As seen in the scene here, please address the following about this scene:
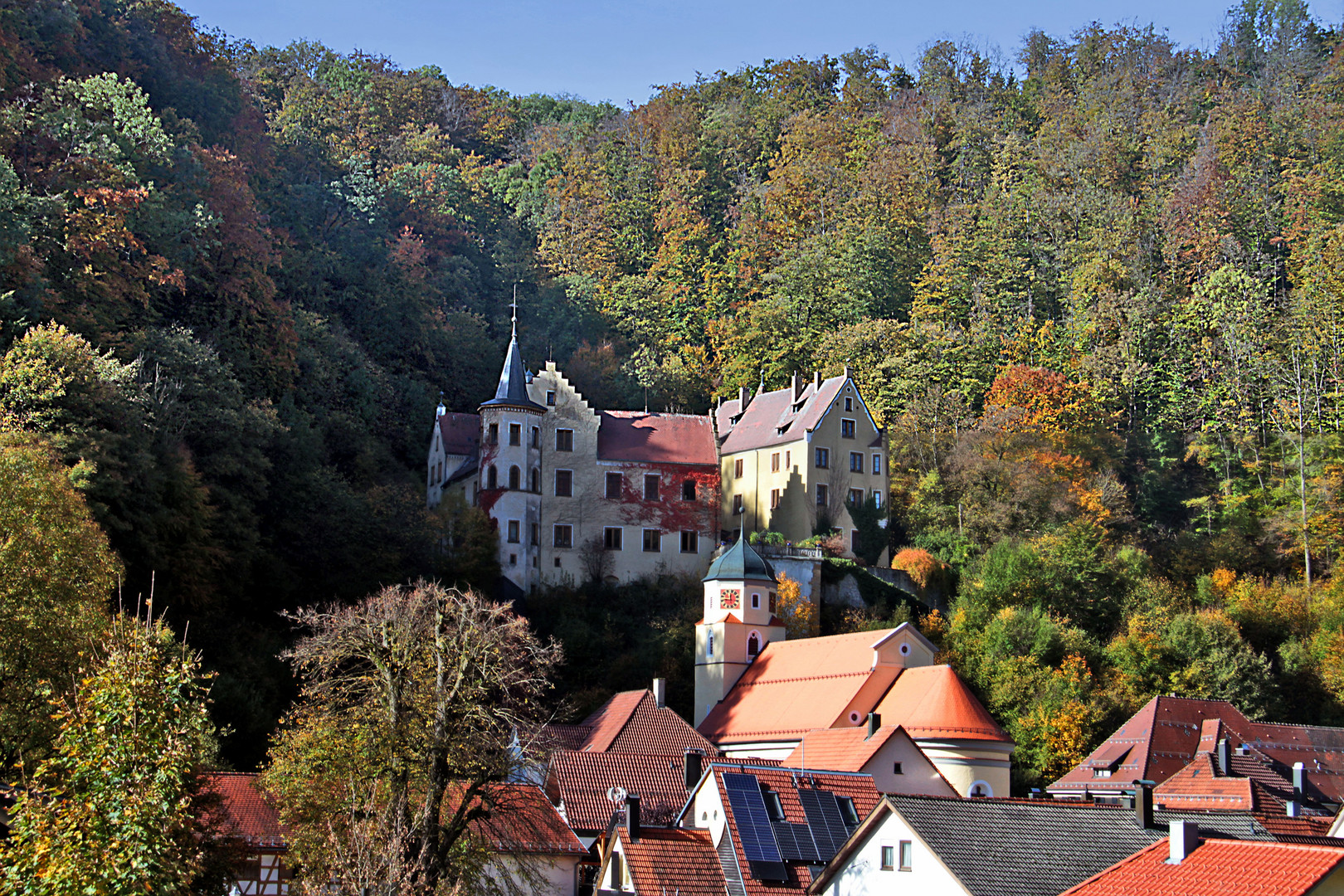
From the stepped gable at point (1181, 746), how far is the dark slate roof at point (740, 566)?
41.1 feet

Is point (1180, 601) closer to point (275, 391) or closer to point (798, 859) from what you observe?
point (798, 859)

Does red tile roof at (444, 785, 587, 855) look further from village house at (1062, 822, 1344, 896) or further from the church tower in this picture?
the church tower

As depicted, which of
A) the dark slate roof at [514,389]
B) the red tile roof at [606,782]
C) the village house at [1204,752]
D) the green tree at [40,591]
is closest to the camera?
the green tree at [40,591]

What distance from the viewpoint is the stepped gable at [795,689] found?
50.2 meters

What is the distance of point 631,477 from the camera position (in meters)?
63.3

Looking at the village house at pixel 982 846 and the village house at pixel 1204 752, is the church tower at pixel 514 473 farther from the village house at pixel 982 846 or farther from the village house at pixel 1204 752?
the village house at pixel 982 846

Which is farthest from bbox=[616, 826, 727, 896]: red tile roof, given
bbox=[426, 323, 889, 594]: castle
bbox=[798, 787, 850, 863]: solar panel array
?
bbox=[426, 323, 889, 594]: castle

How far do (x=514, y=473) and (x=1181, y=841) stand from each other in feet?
130

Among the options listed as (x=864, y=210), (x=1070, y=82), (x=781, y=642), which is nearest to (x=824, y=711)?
(x=781, y=642)

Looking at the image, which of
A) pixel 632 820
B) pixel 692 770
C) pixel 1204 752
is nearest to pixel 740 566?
pixel 692 770

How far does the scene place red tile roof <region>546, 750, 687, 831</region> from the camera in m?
41.4

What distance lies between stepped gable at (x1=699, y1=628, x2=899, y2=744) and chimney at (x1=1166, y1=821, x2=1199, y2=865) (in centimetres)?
2400

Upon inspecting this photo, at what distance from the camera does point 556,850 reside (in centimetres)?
3544

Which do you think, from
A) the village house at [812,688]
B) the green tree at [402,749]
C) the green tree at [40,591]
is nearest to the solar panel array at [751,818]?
the green tree at [402,749]
